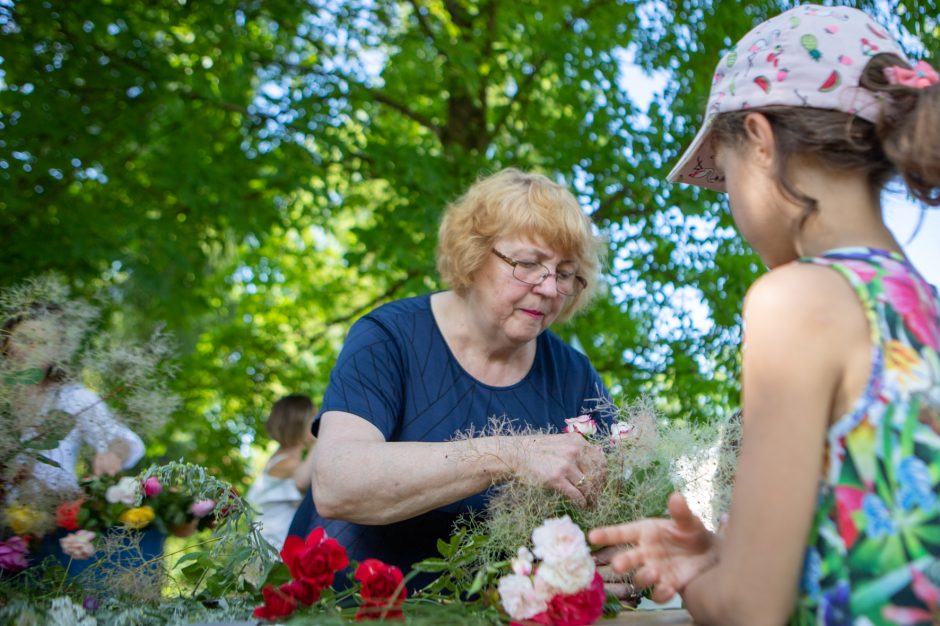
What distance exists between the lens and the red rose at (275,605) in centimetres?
161

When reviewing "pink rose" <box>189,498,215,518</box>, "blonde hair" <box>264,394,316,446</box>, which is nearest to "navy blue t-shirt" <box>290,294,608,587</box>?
"pink rose" <box>189,498,215,518</box>

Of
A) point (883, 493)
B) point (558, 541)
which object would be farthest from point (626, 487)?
point (883, 493)

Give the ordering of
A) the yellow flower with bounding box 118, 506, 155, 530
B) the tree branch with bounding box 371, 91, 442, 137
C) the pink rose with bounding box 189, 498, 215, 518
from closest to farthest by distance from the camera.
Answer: the yellow flower with bounding box 118, 506, 155, 530 < the pink rose with bounding box 189, 498, 215, 518 < the tree branch with bounding box 371, 91, 442, 137

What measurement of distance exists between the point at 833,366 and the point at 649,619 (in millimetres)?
777

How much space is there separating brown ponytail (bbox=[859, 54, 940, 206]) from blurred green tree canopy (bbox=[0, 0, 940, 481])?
3518 mm

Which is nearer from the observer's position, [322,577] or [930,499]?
[930,499]

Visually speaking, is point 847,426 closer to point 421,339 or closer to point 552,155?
point 421,339

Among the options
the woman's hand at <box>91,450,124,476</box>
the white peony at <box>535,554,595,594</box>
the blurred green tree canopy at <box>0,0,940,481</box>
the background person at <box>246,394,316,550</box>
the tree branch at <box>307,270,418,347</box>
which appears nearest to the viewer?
the white peony at <box>535,554,595,594</box>

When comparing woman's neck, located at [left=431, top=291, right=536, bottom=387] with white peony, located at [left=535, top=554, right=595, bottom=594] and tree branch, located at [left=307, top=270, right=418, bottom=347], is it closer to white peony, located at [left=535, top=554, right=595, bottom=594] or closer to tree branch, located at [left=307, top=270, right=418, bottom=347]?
white peony, located at [left=535, top=554, right=595, bottom=594]

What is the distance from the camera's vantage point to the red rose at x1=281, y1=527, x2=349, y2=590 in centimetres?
165

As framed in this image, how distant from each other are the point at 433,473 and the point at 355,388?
42cm

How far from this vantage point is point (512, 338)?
2.64 meters

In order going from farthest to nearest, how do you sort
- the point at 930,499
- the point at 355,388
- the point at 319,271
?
the point at 319,271, the point at 355,388, the point at 930,499

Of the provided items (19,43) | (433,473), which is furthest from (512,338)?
(19,43)
